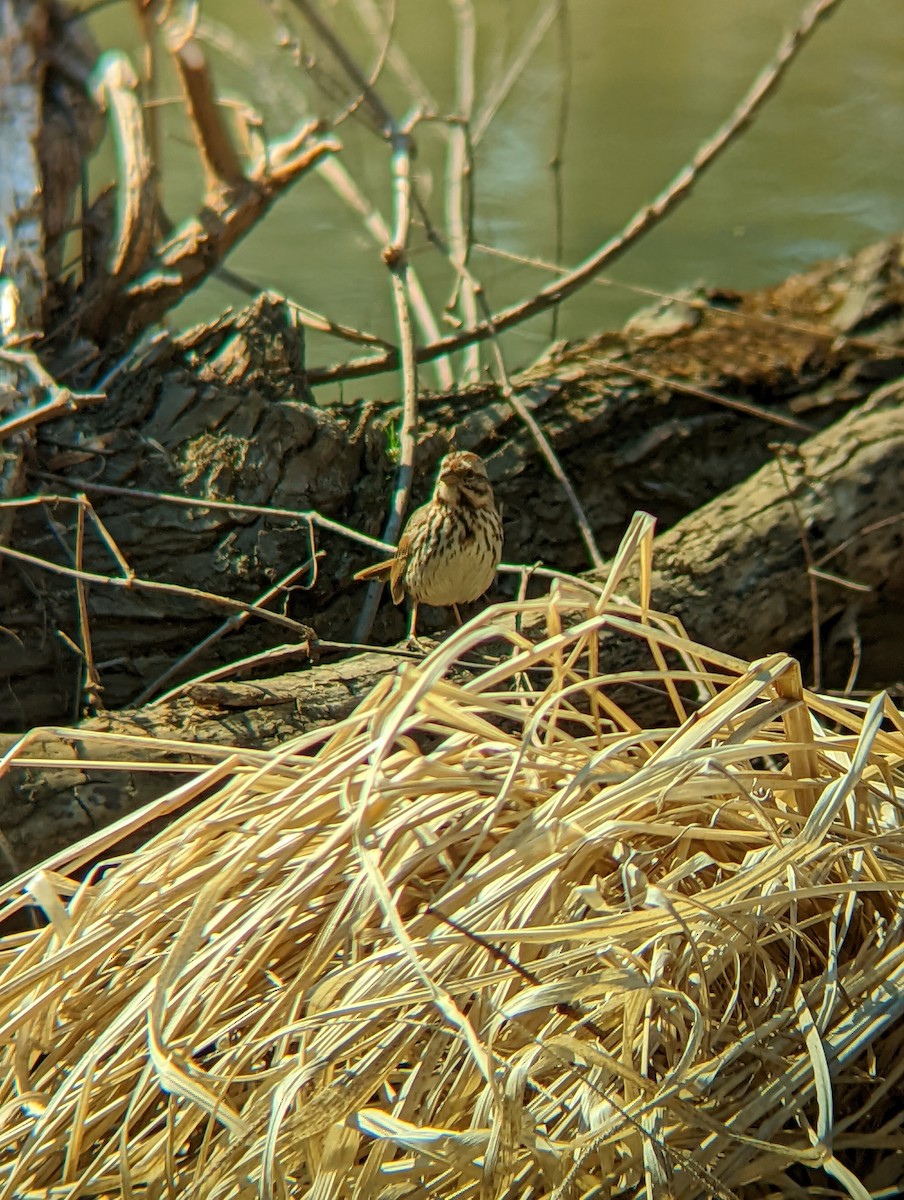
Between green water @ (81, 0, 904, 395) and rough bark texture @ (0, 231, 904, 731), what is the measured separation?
98.8 inches

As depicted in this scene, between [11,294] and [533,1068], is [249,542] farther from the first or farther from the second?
[533,1068]

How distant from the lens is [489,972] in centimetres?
150

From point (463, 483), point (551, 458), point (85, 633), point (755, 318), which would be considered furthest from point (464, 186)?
point (85, 633)

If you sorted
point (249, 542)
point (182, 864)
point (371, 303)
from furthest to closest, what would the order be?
point (371, 303)
point (249, 542)
point (182, 864)

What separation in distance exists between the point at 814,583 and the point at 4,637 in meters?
1.90

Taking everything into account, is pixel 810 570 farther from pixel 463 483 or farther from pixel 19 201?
pixel 19 201

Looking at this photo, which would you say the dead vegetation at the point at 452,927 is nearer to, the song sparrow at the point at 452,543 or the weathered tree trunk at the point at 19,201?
the weathered tree trunk at the point at 19,201

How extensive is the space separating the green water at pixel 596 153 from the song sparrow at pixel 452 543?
298 centimetres

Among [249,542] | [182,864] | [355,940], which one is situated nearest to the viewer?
[355,940]

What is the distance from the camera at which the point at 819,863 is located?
1.53 metres

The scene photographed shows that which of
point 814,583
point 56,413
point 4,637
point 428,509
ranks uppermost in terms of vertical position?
point 56,413

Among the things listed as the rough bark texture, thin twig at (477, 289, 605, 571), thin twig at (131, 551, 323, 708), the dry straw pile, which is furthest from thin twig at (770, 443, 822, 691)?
the dry straw pile

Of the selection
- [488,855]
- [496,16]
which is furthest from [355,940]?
[496,16]

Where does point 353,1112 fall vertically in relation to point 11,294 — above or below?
below
